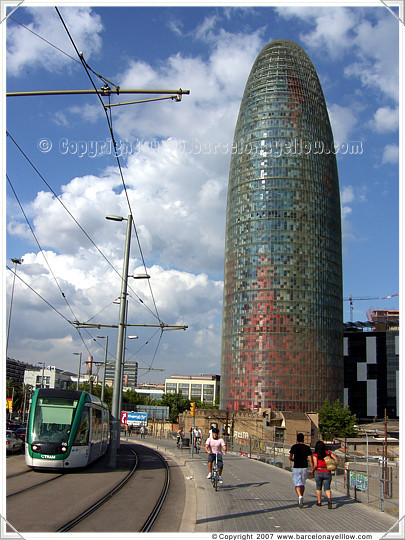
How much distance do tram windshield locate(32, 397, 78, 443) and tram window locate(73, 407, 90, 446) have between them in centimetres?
48

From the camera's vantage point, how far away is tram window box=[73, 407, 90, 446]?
66.4 feet

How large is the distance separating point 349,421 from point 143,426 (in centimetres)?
3720

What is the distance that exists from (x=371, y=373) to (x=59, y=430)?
427ft

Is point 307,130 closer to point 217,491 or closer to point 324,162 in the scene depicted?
point 324,162

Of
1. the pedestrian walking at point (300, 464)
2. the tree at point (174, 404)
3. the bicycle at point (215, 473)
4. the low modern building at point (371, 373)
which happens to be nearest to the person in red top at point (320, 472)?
the pedestrian walking at point (300, 464)

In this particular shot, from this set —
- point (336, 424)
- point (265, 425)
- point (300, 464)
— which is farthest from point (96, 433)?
Answer: point (336, 424)

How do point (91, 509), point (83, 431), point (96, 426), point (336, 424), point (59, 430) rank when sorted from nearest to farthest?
point (91, 509)
point (59, 430)
point (83, 431)
point (96, 426)
point (336, 424)

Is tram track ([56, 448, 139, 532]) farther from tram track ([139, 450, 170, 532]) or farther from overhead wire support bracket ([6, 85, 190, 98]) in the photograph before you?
overhead wire support bracket ([6, 85, 190, 98])

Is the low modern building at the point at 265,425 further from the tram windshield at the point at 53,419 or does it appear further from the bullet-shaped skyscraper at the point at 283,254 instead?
the tram windshield at the point at 53,419

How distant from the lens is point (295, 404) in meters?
111

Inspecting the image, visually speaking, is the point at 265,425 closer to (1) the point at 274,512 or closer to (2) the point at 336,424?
(2) the point at 336,424

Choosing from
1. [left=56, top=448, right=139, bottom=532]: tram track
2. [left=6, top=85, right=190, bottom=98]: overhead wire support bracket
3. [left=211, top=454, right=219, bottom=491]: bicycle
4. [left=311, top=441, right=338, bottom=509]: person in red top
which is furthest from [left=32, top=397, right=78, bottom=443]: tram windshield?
[left=6, top=85, right=190, bottom=98]: overhead wire support bracket

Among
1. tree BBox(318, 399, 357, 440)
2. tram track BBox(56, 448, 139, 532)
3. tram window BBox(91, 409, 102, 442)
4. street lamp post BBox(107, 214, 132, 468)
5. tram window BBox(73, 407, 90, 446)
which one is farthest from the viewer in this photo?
tree BBox(318, 399, 357, 440)

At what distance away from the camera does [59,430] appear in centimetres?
1978
